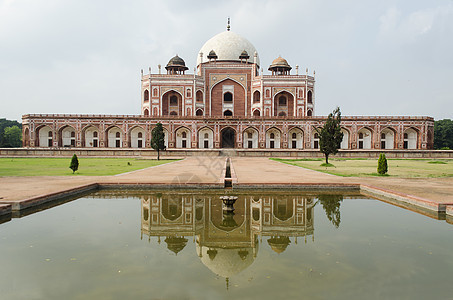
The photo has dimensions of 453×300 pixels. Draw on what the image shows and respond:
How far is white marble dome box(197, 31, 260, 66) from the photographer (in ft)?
119

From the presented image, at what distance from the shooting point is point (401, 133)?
29.6 meters

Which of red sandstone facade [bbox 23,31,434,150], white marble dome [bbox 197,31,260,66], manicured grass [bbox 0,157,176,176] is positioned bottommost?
manicured grass [bbox 0,157,176,176]

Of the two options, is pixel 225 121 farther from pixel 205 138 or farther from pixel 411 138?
pixel 411 138

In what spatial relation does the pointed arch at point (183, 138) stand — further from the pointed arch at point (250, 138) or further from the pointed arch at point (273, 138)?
the pointed arch at point (273, 138)

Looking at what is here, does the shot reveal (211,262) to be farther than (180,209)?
No

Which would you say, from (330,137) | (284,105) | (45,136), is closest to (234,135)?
(284,105)

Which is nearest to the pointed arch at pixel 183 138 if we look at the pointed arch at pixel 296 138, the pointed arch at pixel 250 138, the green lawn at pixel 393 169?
the pointed arch at pixel 250 138

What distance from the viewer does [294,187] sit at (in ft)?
25.7

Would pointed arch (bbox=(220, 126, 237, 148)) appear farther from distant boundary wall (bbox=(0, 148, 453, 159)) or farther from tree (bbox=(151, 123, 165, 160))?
tree (bbox=(151, 123, 165, 160))

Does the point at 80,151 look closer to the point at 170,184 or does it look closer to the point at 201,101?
the point at 201,101

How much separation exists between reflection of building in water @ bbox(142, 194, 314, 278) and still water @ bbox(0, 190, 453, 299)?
1 cm

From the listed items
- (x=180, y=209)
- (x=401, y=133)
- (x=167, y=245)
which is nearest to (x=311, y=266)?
(x=167, y=245)

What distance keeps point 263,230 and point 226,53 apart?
111 feet

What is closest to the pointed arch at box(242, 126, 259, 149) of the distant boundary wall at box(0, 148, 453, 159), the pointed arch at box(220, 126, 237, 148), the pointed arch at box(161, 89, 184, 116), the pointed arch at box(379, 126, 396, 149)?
the pointed arch at box(220, 126, 237, 148)
